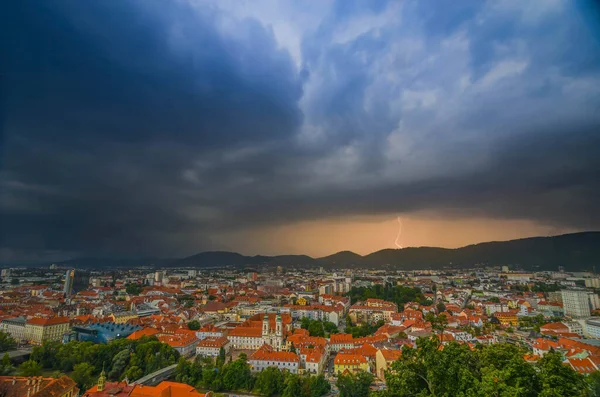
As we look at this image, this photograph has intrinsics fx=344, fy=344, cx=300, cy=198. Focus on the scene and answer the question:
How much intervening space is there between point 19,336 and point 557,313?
1357 inches

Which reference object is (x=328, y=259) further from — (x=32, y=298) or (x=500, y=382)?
(x=500, y=382)

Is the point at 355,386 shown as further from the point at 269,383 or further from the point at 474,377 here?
the point at 474,377

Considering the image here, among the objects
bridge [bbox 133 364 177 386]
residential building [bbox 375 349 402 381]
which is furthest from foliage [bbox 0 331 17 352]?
residential building [bbox 375 349 402 381]

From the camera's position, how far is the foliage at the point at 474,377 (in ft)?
13.9

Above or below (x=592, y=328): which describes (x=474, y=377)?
above

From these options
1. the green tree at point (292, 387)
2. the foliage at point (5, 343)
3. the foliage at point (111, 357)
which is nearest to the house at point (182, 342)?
the foliage at point (111, 357)

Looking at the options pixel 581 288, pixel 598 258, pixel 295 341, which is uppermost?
pixel 598 258

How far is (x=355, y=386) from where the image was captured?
11.1 m

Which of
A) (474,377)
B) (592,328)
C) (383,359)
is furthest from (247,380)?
(592,328)

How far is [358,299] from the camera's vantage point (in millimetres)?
34750

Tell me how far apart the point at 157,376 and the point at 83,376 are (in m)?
2.49

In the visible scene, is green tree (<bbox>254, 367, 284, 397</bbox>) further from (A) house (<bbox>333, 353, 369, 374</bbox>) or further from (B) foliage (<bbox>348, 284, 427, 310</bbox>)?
(B) foliage (<bbox>348, 284, 427, 310</bbox>)

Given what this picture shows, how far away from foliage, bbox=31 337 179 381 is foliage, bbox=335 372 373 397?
24.1ft

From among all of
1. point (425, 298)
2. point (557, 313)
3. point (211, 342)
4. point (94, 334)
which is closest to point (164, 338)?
point (211, 342)
